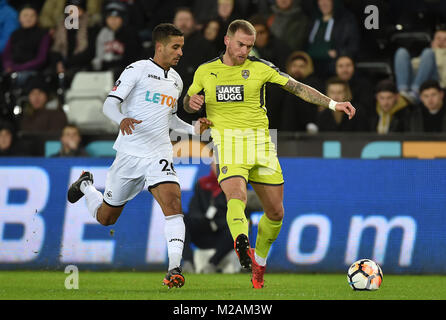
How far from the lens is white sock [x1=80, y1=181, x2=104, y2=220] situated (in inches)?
397

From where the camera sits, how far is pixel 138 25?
16703 mm

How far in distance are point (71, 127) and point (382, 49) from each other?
5604mm

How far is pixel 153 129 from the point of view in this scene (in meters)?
9.43

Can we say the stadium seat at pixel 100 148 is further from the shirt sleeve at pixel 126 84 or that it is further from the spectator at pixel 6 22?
the shirt sleeve at pixel 126 84

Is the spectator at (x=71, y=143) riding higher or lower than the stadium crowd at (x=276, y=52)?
lower

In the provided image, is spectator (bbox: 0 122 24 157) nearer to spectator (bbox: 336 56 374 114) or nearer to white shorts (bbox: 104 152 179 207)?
white shorts (bbox: 104 152 179 207)

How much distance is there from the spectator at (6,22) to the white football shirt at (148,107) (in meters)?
7.99

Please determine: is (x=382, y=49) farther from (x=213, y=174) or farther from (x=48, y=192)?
(x=48, y=192)

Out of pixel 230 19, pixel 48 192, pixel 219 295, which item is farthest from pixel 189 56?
pixel 219 295

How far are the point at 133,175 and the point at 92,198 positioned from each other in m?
0.93

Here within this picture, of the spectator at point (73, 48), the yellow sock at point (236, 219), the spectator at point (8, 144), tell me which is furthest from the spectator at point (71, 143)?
the yellow sock at point (236, 219)

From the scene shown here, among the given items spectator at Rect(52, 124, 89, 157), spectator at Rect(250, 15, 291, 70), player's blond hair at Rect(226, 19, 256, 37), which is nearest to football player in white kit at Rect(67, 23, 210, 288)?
player's blond hair at Rect(226, 19, 256, 37)

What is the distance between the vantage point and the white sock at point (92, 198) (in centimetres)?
1008

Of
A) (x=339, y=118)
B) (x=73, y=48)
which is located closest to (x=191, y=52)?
(x=339, y=118)
